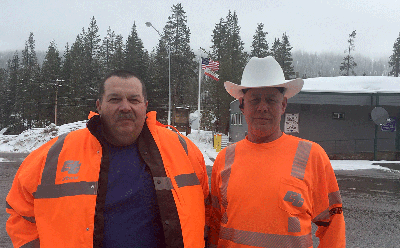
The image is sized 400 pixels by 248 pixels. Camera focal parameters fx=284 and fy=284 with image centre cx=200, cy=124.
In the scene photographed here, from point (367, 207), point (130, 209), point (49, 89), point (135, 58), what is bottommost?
point (367, 207)

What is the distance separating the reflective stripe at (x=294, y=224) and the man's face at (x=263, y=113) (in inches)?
24.7

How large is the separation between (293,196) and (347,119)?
19.9m

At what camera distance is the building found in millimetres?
17953

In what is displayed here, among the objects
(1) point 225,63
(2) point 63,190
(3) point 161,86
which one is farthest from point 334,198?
(3) point 161,86

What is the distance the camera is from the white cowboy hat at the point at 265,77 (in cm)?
233

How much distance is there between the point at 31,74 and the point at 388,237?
6207cm

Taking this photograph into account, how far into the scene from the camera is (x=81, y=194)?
6.23 ft

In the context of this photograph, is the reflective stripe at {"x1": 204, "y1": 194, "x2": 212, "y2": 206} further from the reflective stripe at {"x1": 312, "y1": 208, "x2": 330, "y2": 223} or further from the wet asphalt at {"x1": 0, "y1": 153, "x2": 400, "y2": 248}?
the wet asphalt at {"x1": 0, "y1": 153, "x2": 400, "y2": 248}

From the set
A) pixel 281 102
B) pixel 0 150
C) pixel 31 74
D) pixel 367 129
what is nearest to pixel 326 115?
pixel 367 129

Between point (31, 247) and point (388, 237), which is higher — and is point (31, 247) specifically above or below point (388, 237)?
above

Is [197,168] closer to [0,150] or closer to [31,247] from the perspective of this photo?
[31,247]

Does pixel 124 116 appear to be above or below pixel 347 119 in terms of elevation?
above

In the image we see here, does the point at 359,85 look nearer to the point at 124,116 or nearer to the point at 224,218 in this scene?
the point at 224,218

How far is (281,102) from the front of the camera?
2.41 metres
